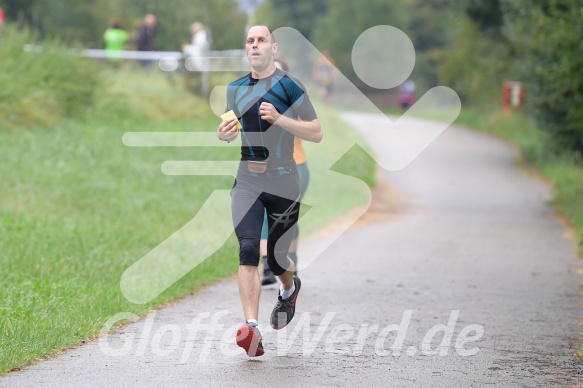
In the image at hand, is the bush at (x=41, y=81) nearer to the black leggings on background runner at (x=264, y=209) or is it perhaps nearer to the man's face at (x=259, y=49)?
the black leggings on background runner at (x=264, y=209)

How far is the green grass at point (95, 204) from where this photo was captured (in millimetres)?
8398

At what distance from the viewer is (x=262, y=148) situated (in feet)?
24.7

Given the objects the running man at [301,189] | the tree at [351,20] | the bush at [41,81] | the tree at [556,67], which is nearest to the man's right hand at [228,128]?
the running man at [301,189]

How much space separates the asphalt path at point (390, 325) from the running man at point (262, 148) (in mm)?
692

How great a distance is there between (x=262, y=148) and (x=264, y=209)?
0.45 metres

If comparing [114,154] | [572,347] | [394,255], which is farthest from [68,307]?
[114,154]

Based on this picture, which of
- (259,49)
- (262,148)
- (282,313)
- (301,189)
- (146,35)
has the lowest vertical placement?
(282,313)

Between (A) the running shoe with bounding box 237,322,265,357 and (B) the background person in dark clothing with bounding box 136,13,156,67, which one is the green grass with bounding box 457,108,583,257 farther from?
(B) the background person in dark clothing with bounding box 136,13,156,67

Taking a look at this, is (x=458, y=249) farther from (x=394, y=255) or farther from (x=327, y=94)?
(x=327, y=94)

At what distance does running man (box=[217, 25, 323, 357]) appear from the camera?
7406mm

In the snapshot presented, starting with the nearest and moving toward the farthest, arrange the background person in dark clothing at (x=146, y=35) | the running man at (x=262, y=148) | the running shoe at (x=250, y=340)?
the running shoe at (x=250, y=340) < the running man at (x=262, y=148) < the background person in dark clothing at (x=146, y=35)

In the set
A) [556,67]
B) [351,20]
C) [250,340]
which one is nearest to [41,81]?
[556,67]

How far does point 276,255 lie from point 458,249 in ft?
23.0

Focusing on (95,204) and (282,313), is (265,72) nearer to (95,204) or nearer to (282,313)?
(282,313)
